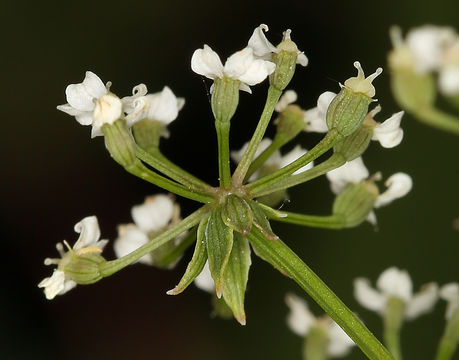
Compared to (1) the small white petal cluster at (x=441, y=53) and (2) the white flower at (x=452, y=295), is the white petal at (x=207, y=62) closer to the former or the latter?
(1) the small white petal cluster at (x=441, y=53)

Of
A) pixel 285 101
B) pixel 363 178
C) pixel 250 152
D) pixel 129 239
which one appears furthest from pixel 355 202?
pixel 129 239

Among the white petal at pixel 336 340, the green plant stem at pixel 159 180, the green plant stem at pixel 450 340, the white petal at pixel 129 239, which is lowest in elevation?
the green plant stem at pixel 450 340

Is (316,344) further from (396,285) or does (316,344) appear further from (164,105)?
(164,105)

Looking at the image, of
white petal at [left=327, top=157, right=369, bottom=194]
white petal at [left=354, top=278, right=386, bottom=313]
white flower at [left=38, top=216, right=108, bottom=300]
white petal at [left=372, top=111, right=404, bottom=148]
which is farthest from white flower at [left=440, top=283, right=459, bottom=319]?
white flower at [left=38, top=216, right=108, bottom=300]

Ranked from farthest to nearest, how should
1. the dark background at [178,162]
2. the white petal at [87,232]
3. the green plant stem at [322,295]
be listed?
1. the dark background at [178,162]
2. the white petal at [87,232]
3. the green plant stem at [322,295]

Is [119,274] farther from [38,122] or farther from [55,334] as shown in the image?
[38,122]

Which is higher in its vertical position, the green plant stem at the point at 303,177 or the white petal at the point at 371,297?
the green plant stem at the point at 303,177

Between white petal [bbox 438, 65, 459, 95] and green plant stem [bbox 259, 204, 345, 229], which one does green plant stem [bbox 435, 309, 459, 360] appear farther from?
white petal [bbox 438, 65, 459, 95]

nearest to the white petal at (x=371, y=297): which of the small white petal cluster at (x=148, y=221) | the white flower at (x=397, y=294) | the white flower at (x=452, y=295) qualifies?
the white flower at (x=397, y=294)

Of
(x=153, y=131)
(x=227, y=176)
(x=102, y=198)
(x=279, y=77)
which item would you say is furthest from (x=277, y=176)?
(x=102, y=198)
